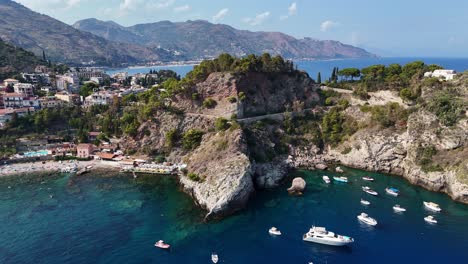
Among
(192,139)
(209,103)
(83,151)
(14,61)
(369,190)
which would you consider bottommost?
(369,190)

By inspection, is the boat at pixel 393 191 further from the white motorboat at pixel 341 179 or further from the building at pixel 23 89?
the building at pixel 23 89

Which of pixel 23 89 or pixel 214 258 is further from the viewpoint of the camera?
pixel 23 89

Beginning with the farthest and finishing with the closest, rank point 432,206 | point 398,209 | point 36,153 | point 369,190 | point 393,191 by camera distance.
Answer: point 36,153 → point 369,190 → point 393,191 → point 432,206 → point 398,209

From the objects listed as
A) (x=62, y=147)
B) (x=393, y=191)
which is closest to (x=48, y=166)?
(x=62, y=147)

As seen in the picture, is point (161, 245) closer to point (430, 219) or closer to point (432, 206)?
point (430, 219)

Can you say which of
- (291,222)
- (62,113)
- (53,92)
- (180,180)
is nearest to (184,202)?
(180,180)

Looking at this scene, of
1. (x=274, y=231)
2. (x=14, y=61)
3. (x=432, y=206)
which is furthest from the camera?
(x=14, y=61)

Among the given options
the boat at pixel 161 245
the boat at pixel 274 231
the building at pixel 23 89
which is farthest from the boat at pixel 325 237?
the building at pixel 23 89

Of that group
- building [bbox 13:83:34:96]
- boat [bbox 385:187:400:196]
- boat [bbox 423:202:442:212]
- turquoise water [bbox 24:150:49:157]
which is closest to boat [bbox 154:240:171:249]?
boat [bbox 385:187:400:196]
